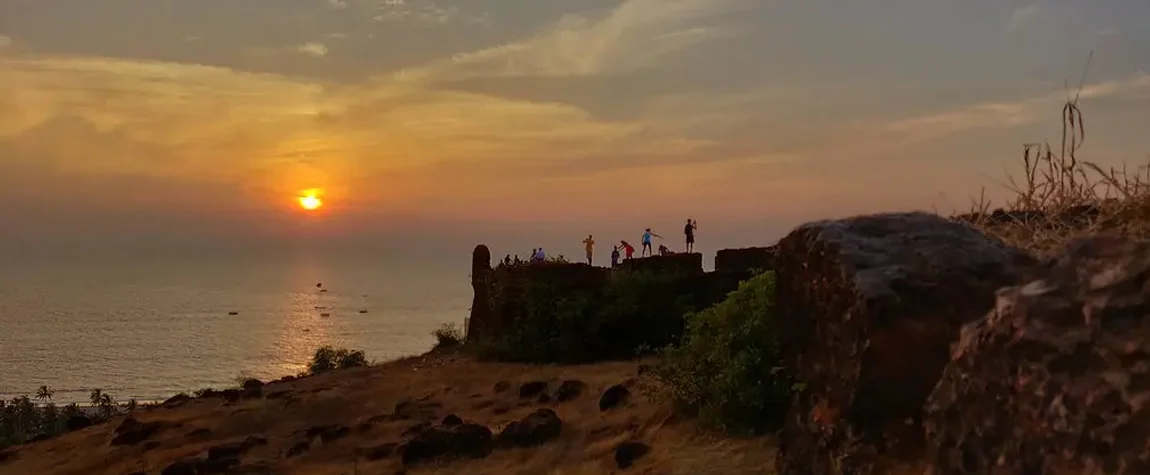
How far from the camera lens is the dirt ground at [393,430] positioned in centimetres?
925

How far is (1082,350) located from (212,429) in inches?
579

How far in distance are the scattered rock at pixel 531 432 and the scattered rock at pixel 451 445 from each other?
192mm

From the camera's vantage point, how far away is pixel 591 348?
18.7 metres

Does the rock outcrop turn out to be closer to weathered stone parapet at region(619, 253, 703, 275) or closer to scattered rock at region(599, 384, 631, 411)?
weathered stone parapet at region(619, 253, 703, 275)

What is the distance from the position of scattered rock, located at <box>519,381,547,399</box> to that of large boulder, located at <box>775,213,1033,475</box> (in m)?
10.4

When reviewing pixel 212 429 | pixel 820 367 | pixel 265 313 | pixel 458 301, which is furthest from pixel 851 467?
pixel 458 301

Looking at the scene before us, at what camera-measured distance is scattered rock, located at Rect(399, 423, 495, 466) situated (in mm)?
10539

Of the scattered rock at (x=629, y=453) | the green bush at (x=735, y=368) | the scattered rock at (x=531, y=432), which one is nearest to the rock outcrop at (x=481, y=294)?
the scattered rock at (x=531, y=432)

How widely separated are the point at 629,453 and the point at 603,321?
940 centimetres

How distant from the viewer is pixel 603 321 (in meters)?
18.5

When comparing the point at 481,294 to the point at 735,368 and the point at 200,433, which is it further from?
Result: the point at 735,368

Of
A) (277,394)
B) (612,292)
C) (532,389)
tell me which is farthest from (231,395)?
(612,292)

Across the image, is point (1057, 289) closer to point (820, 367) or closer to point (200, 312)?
point (820, 367)

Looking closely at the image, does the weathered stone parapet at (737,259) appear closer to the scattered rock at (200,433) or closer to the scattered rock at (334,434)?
the scattered rock at (334,434)
